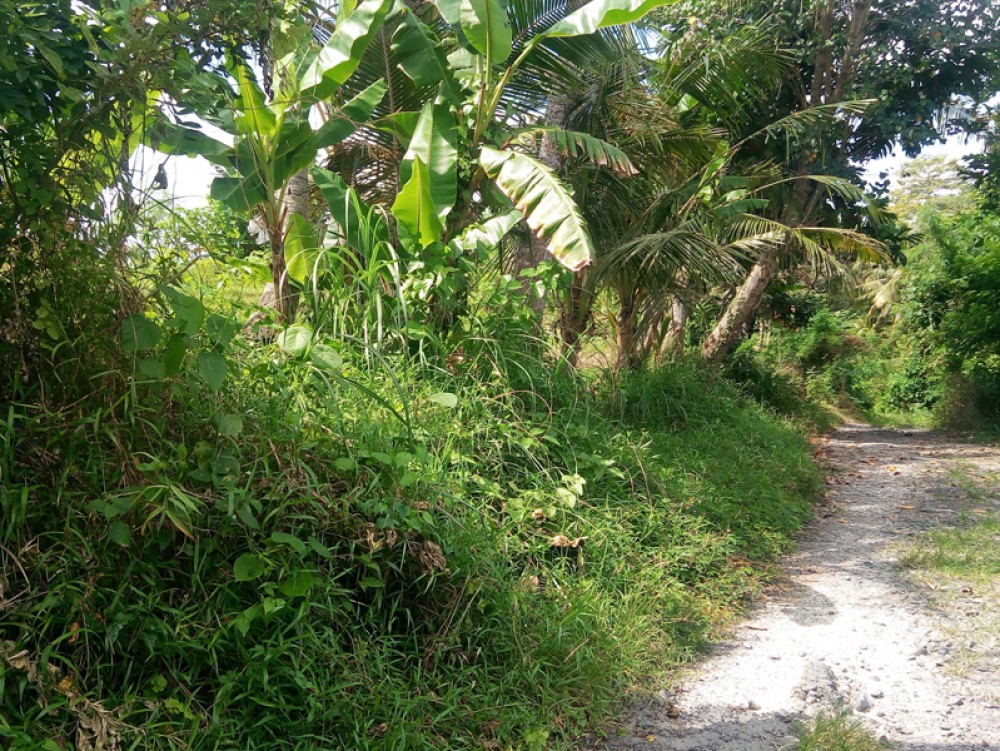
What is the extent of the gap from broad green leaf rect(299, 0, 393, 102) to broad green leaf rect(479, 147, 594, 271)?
50.4 inches

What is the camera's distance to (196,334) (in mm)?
3609

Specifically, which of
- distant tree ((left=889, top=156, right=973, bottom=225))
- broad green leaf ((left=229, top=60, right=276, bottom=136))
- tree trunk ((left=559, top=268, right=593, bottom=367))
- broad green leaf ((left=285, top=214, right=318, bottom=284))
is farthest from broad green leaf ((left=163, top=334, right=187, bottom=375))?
distant tree ((left=889, top=156, right=973, bottom=225))

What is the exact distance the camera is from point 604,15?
19.3ft

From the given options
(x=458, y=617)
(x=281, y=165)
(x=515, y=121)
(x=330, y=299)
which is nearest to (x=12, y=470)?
(x=458, y=617)

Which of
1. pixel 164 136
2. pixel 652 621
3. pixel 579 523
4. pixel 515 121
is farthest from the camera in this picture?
pixel 515 121

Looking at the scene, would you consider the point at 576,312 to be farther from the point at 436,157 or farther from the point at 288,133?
the point at 288,133

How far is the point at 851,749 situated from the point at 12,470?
3.44 metres

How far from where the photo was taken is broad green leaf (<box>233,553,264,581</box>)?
3113mm

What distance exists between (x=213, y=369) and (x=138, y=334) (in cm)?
30

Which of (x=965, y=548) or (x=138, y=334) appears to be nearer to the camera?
(x=138, y=334)

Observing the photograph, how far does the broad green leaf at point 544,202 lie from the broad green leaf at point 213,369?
2.89m

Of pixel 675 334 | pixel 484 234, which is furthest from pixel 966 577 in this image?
pixel 675 334

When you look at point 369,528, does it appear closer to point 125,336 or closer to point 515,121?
point 125,336

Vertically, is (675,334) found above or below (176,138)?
below
